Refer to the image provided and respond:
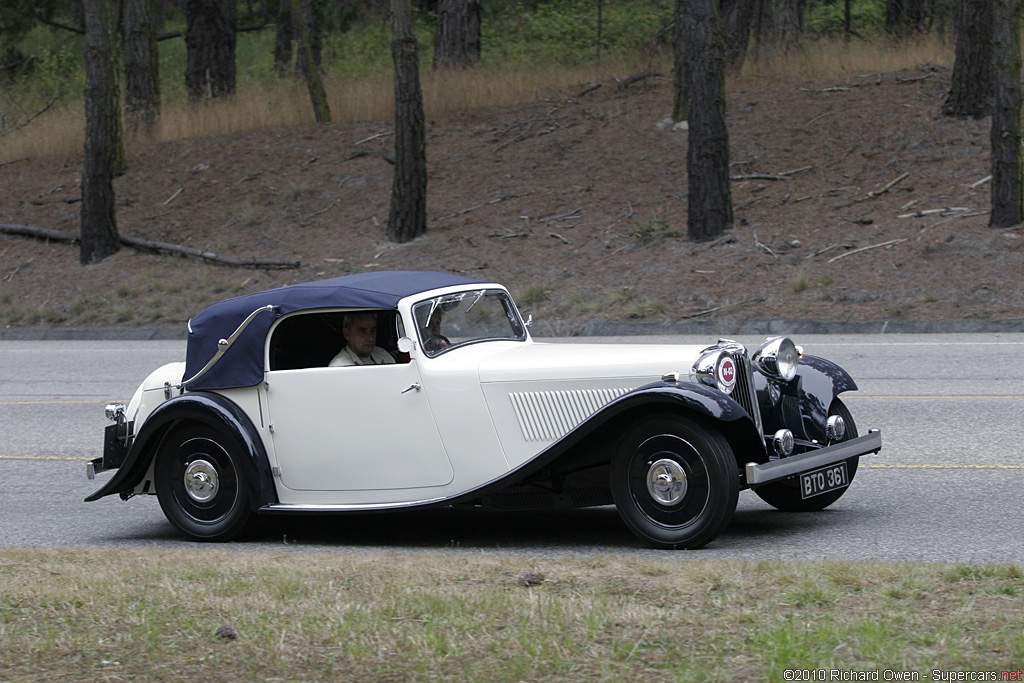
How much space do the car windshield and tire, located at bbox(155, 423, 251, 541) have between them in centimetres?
128

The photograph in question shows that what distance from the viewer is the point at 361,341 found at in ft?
21.6

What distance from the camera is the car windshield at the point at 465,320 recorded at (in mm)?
6496

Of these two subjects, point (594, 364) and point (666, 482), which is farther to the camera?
point (594, 364)

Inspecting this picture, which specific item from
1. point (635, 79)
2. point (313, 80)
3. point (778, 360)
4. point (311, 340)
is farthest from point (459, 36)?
point (778, 360)

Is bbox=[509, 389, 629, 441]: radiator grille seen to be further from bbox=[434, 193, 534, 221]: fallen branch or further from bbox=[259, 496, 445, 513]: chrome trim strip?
bbox=[434, 193, 534, 221]: fallen branch

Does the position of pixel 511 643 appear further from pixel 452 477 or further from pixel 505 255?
pixel 505 255

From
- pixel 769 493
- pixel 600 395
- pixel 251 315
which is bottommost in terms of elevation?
pixel 769 493

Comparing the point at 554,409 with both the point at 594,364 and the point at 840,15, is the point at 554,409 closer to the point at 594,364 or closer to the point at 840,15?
the point at 594,364

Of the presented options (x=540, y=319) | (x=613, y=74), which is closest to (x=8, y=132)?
(x=613, y=74)

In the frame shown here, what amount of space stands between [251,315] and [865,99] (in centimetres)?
1851

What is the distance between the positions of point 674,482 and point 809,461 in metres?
0.78

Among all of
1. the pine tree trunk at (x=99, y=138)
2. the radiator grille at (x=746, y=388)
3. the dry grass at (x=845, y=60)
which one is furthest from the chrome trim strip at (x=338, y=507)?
the dry grass at (x=845, y=60)

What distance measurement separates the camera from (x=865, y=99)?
22.5 meters

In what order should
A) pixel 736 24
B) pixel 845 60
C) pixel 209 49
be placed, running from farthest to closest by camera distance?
pixel 209 49 → pixel 736 24 → pixel 845 60
